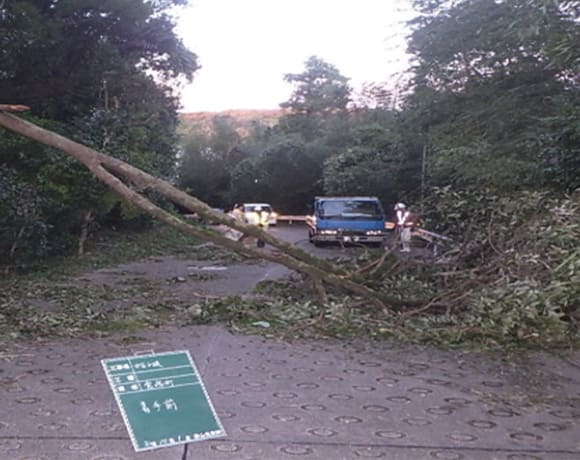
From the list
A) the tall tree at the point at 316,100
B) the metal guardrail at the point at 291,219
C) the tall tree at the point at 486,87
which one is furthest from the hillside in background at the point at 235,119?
the tall tree at the point at 486,87

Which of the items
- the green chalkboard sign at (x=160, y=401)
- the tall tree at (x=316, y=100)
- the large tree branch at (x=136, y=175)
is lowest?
the green chalkboard sign at (x=160, y=401)

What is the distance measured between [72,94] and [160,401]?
54.8ft

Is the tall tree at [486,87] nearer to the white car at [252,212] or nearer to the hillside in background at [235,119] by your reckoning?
the white car at [252,212]

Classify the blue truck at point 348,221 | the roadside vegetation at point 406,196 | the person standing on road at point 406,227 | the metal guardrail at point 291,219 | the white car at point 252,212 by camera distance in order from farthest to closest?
the metal guardrail at point 291,219 < the white car at point 252,212 < the blue truck at point 348,221 < the person standing on road at point 406,227 < the roadside vegetation at point 406,196

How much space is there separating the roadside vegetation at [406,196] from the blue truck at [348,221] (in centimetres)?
247

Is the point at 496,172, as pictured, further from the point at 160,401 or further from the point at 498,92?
the point at 160,401

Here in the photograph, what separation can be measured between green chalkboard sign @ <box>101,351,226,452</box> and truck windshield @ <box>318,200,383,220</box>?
19399 mm

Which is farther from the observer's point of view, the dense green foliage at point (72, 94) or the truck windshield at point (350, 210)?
the truck windshield at point (350, 210)

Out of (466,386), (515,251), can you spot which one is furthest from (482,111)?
(466,386)

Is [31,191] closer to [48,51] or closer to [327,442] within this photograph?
[48,51]

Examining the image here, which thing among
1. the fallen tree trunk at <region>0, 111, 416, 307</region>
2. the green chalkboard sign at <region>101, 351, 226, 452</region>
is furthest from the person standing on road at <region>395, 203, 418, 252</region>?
the green chalkboard sign at <region>101, 351, 226, 452</region>

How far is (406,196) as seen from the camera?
27766 millimetres

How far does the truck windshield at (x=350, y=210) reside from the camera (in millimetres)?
23141

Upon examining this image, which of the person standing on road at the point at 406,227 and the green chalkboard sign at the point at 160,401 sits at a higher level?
the person standing on road at the point at 406,227
